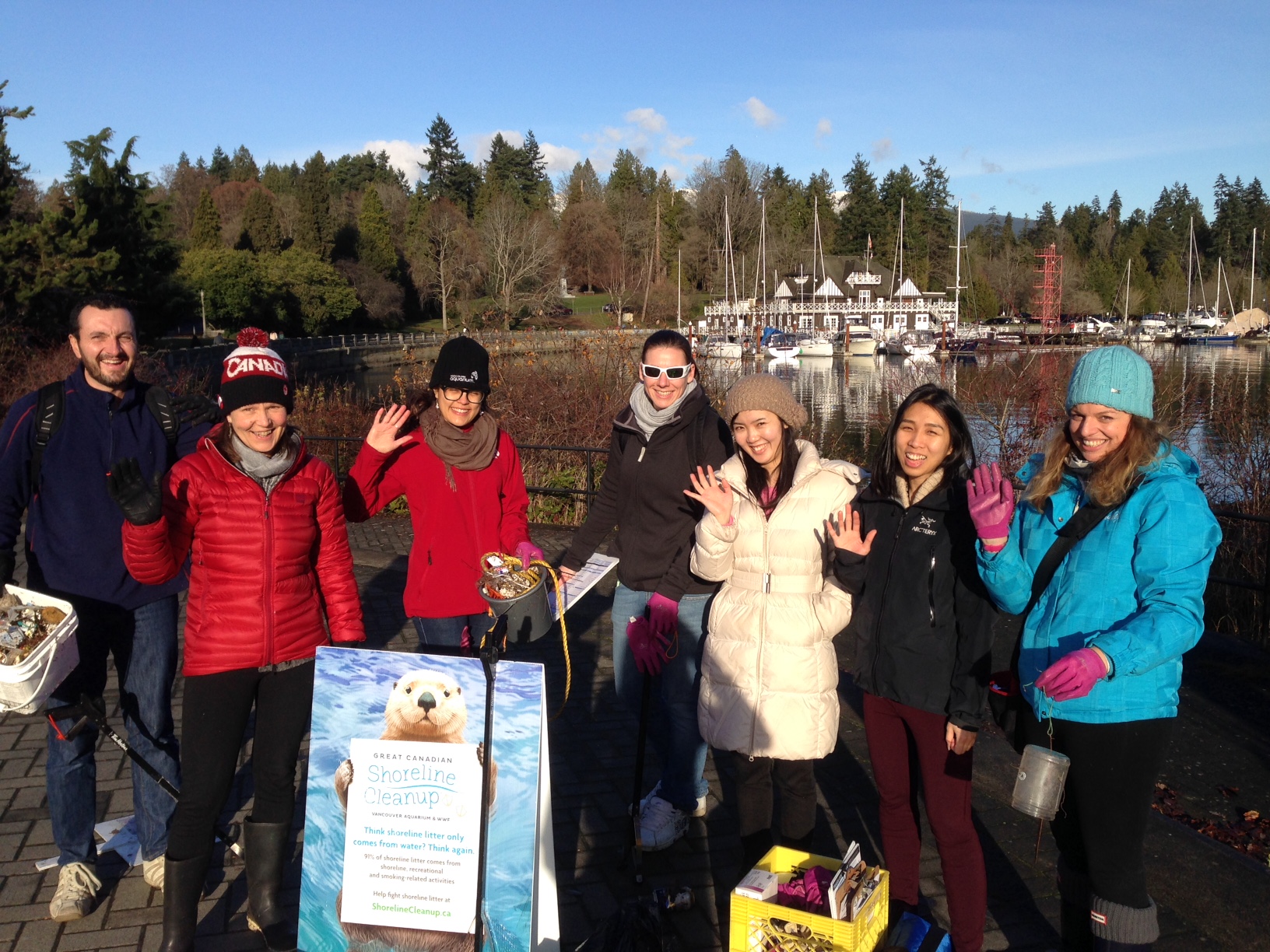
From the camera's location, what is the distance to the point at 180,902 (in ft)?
10.3

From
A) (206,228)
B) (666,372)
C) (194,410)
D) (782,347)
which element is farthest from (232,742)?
(206,228)

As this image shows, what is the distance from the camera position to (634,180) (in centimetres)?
10875

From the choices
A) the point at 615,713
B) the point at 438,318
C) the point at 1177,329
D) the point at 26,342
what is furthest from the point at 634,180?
the point at 615,713

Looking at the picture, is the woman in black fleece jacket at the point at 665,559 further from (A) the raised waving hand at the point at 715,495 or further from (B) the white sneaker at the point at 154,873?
(B) the white sneaker at the point at 154,873

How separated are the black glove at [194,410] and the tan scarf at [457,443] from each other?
0.92 m

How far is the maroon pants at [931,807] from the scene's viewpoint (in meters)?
3.19

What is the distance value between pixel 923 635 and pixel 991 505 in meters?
0.60

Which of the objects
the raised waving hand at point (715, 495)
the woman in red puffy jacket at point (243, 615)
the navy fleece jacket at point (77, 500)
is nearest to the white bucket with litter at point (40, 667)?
the navy fleece jacket at point (77, 500)

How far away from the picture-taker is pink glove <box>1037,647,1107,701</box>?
103 inches

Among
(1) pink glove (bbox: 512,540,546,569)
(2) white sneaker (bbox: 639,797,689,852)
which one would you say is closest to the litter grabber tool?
(1) pink glove (bbox: 512,540,546,569)

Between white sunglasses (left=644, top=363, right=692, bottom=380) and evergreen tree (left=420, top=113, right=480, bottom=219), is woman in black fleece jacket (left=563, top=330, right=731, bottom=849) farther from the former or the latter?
evergreen tree (left=420, top=113, right=480, bottom=219)

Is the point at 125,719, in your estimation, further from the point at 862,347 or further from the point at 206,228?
the point at 862,347

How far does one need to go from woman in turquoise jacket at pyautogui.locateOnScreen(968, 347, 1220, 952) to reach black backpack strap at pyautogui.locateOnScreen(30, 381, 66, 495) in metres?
3.39

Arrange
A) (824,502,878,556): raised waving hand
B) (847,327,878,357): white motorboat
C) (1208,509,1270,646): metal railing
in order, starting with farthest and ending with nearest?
(847,327,878,357): white motorboat < (1208,509,1270,646): metal railing < (824,502,878,556): raised waving hand
